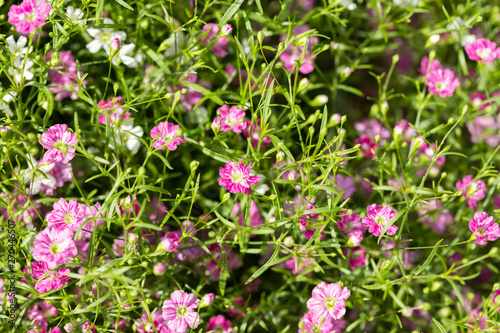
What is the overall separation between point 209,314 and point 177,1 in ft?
2.23

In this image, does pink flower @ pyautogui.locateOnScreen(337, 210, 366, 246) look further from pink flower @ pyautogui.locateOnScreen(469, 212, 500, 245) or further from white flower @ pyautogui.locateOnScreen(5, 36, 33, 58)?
white flower @ pyautogui.locateOnScreen(5, 36, 33, 58)

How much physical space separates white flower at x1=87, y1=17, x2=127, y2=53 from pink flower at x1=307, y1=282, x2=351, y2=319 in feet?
2.13

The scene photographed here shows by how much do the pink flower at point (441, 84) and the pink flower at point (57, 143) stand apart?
0.79 m

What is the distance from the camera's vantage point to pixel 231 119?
3.01 feet

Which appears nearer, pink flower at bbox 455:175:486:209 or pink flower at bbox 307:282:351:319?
pink flower at bbox 307:282:351:319

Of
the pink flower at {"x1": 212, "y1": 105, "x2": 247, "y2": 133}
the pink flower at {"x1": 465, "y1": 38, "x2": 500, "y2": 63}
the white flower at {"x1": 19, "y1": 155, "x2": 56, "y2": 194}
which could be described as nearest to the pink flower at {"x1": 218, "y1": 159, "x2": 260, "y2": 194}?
the pink flower at {"x1": 212, "y1": 105, "x2": 247, "y2": 133}

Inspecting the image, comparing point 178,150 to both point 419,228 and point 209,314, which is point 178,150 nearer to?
point 209,314

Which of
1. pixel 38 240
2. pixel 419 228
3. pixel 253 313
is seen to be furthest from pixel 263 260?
pixel 38 240

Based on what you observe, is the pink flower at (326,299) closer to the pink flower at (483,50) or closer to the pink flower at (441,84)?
the pink flower at (441,84)

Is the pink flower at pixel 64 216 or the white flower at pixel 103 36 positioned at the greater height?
the white flower at pixel 103 36

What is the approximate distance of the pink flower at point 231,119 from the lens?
2.96 ft

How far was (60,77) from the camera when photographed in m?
1.02

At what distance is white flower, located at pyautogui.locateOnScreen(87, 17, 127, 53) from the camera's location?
0.97 metres

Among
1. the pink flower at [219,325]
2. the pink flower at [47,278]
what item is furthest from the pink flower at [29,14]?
the pink flower at [219,325]
